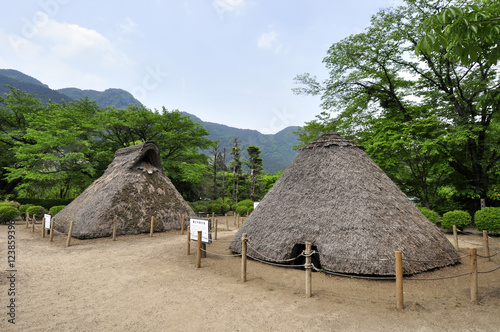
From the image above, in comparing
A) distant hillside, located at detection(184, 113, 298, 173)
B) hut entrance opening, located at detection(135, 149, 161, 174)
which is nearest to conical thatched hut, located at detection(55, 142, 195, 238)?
hut entrance opening, located at detection(135, 149, 161, 174)

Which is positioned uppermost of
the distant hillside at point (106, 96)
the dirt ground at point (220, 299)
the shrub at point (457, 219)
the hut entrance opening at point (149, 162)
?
the distant hillside at point (106, 96)

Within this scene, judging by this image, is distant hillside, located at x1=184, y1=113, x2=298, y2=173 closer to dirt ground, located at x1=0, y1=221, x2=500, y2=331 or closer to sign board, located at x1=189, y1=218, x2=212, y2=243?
sign board, located at x1=189, y1=218, x2=212, y2=243

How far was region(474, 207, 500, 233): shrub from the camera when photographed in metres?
11.4

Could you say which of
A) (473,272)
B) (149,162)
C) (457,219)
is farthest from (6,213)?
(457,219)

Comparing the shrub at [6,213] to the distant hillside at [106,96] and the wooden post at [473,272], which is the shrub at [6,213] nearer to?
the wooden post at [473,272]

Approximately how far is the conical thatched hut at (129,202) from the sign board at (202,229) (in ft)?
16.8

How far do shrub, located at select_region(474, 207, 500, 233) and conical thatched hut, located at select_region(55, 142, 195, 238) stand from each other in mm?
15558

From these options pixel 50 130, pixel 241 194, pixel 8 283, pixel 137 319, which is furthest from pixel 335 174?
pixel 241 194

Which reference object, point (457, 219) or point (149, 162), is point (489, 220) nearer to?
point (457, 219)

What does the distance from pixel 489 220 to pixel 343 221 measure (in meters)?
11.0

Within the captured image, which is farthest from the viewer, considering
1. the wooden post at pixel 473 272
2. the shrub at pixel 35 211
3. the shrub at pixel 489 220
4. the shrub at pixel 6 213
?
the shrub at pixel 35 211

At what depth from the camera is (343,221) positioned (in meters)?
6.17

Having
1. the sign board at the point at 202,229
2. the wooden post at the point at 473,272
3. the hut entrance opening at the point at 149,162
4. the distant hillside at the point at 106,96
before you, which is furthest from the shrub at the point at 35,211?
the distant hillside at the point at 106,96

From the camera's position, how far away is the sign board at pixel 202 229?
7.24 m
